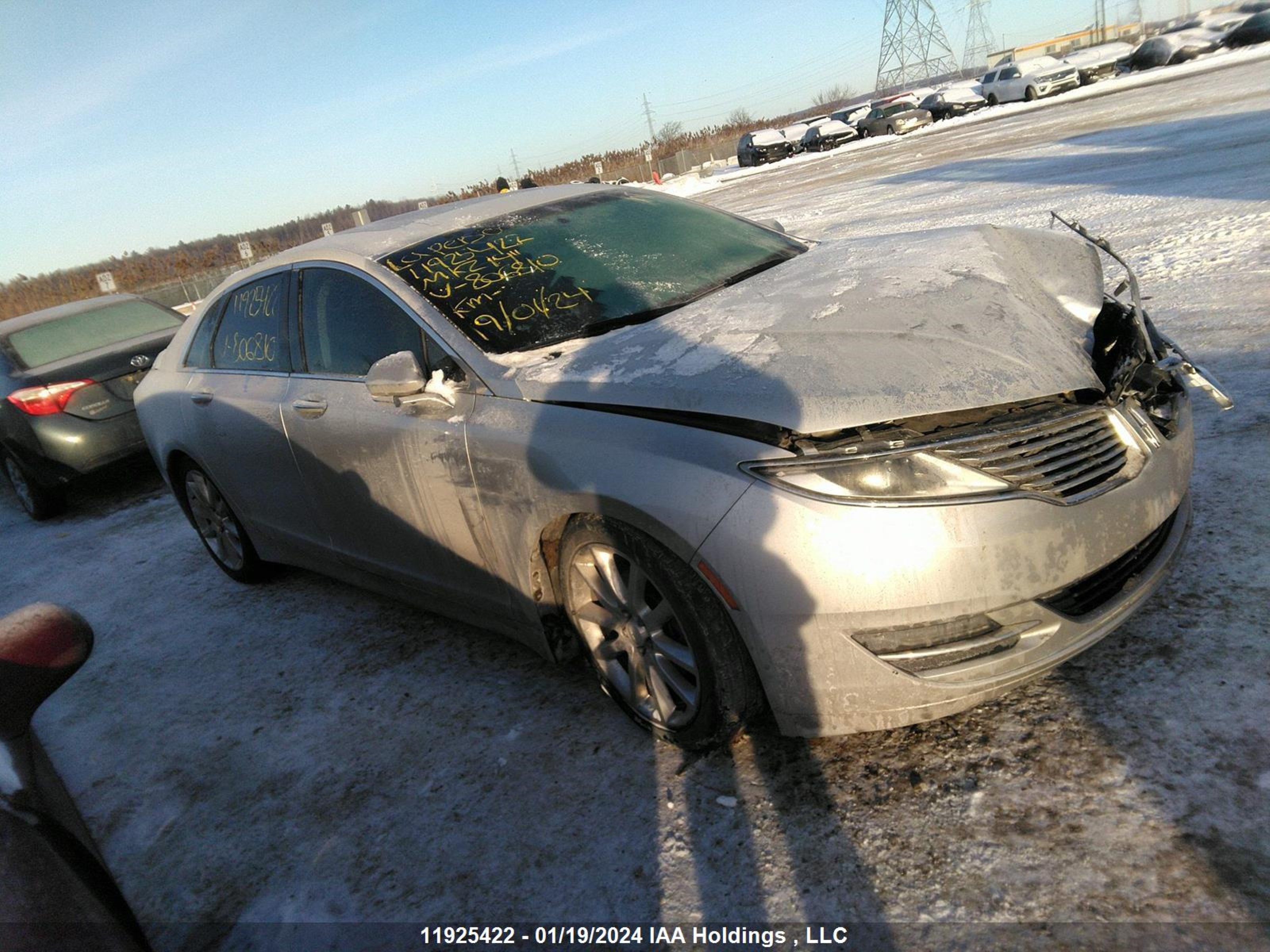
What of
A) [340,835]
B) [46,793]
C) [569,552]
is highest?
[46,793]

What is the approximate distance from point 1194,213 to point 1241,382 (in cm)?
458

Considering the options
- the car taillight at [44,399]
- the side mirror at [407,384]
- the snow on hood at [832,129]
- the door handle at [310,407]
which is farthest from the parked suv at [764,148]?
the side mirror at [407,384]

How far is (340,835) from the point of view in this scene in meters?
2.67

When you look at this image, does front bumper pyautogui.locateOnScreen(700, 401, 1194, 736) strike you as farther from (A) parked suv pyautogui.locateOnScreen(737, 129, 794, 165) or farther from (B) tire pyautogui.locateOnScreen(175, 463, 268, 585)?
(A) parked suv pyautogui.locateOnScreen(737, 129, 794, 165)

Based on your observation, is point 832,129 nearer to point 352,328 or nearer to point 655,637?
point 352,328

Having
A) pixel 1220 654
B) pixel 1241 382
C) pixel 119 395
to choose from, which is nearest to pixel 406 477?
pixel 1220 654

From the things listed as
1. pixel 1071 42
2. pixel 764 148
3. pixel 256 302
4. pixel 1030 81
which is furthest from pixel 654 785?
pixel 1071 42

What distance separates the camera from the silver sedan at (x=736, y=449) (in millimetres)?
2104

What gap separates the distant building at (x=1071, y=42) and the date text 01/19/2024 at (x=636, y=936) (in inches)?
3163

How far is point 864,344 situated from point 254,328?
2908 mm

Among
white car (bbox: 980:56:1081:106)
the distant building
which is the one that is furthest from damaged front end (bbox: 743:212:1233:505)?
the distant building

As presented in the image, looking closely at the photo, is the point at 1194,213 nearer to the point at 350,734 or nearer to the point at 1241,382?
the point at 1241,382

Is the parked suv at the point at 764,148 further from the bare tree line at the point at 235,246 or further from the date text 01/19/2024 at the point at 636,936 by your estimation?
the date text 01/19/2024 at the point at 636,936

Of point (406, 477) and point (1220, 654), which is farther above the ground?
point (406, 477)
